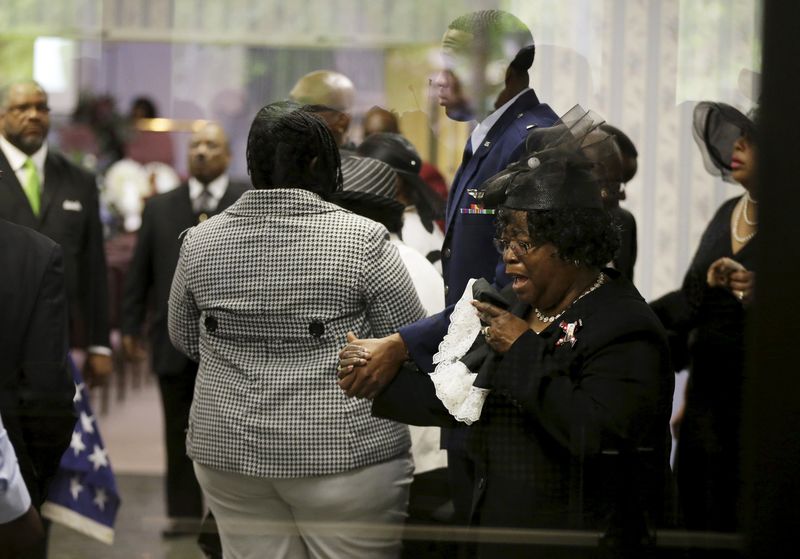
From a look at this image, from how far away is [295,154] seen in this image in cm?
308

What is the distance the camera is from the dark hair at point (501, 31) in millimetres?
3104

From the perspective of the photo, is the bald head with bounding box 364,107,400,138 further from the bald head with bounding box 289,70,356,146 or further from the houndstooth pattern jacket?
the houndstooth pattern jacket

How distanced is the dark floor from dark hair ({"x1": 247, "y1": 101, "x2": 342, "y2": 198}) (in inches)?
32.7

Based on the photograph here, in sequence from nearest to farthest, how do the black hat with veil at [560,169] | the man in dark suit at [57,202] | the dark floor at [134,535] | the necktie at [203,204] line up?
the black hat with veil at [560,169], the necktie at [203,204], the man in dark suit at [57,202], the dark floor at [134,535]

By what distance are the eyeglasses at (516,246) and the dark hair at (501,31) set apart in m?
0.41

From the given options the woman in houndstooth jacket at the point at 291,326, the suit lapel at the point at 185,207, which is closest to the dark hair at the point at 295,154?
the woman in houndstooth jacket at the point at 291,326

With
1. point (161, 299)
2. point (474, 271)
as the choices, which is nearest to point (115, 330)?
point (161, 299)

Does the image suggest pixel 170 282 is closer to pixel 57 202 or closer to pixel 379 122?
pixel 57 202

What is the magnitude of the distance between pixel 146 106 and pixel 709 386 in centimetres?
138

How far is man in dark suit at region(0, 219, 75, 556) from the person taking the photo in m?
3.33

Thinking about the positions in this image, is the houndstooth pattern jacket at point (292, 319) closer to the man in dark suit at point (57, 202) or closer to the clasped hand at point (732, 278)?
the man in dark suit at point (57, 202)

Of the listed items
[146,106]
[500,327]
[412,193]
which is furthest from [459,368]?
[146,106]

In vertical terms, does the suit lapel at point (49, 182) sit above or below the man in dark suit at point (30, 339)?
above

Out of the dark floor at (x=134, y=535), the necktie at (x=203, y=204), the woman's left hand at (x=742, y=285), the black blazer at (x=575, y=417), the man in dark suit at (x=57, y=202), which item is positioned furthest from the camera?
the dark floor at (x=134, y=535)
